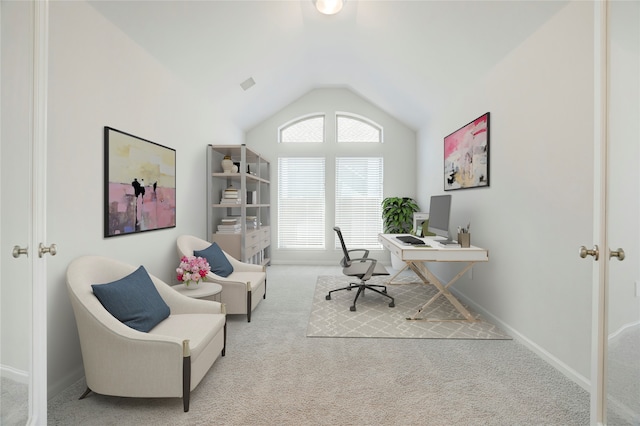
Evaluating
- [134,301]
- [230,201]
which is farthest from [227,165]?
[134,301]

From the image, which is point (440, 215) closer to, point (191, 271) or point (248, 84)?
point (191, 271)

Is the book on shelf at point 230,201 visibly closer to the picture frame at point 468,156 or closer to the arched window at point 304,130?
the arched window at point 304,130

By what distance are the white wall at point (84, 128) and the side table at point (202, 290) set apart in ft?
1.41

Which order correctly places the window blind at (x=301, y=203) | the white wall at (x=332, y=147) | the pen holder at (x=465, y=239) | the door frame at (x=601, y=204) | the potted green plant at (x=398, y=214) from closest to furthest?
the door frame at (x=601, y=204) → the pen holder at (x=465, y=239) → the potted green plant at (x=398, y=214) → the white wall at (x=332, y=147) → the window blind at (x=301, y=203)

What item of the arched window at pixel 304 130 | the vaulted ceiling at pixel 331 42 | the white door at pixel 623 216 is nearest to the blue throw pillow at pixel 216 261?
the vaulted ceiling at pixel 331 42

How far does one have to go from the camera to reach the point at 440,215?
11.8 feet

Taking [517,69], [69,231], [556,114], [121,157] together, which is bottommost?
[69,231]

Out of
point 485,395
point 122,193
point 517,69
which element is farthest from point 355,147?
point 485,395

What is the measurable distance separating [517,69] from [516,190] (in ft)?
3.49

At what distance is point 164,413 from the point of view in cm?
172

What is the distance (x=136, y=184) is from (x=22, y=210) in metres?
1.39

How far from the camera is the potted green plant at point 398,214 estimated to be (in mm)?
5469

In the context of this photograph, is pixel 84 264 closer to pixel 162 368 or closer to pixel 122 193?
pixel 122 193

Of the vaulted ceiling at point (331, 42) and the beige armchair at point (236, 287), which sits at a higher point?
the vaulted ceiling at point (331, 42)
